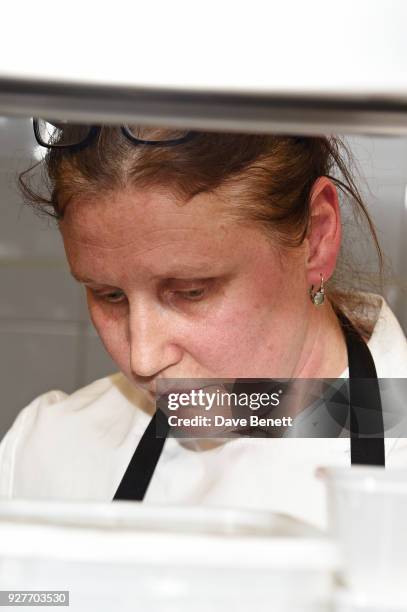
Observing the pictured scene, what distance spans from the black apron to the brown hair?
2.3 inches

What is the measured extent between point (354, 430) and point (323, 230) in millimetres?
123

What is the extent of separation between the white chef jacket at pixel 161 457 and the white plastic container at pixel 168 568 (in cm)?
28

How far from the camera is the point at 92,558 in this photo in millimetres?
273

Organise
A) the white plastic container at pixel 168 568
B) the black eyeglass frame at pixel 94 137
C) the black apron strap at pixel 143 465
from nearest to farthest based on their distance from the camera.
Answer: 1. the white plastic container at pixel 168 568
2. the black eyeglass frame at pixel 94 137
3. the black apron strap at pixel 143 465

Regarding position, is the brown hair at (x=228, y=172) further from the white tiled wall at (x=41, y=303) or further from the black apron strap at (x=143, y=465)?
the black apron strap at (x=143, y=465)

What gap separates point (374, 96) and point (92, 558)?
0.16 m

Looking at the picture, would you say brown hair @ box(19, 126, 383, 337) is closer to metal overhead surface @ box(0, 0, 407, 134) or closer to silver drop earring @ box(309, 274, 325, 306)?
silver drop earring @ box(309, 274, 325, 306)

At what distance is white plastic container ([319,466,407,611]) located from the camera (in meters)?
0.31

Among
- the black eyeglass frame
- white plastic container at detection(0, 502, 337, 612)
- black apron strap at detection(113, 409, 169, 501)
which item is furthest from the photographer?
→ black apron strap at detection(113, 409, 169, 501)

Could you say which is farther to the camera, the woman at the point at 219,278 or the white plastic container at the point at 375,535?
the woman at the point at 219,278

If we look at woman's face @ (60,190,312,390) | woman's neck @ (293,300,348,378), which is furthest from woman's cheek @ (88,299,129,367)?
woman's neck @ (293,300,348,378)

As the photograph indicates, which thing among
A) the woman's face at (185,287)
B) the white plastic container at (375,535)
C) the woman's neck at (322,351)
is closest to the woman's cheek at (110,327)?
the woman's face at (185,287)

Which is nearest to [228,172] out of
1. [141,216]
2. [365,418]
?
[141,216]

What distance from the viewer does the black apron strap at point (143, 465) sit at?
62 centimetres
